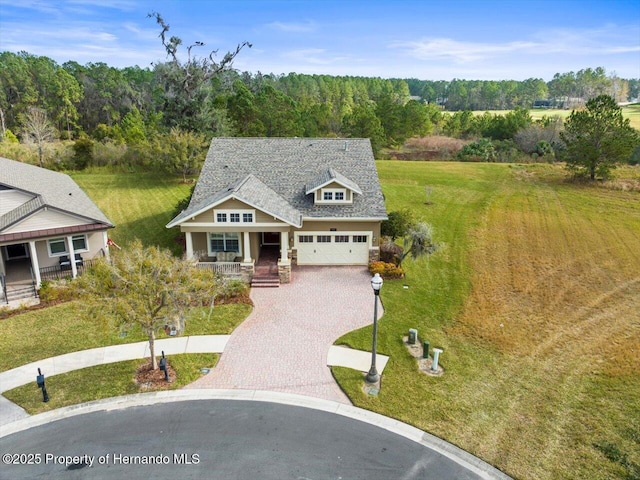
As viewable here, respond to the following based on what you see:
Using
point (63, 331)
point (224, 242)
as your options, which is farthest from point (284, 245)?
point (63, 331)

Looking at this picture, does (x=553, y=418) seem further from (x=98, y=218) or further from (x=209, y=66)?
(x=209, y=66)

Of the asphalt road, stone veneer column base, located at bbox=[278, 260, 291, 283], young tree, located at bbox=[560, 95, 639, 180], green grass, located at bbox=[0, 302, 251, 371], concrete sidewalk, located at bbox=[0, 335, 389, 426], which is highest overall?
young tree, located at bbox=[560, 95, 639, 180]

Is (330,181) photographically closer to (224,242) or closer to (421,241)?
(421,241)

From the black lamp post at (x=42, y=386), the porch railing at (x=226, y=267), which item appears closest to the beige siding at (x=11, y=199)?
the porch railing at (x=226, y=267)

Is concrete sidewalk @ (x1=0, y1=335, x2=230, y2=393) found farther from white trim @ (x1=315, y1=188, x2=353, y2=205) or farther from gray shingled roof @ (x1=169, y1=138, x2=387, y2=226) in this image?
white trim @ (x1=315, y1=188, x2=353, y2=205)

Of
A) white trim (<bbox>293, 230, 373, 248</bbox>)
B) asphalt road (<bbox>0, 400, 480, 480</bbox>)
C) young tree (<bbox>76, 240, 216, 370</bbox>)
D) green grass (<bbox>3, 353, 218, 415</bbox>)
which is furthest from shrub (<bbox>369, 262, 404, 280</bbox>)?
young tree (<bbox>76, 240, 216, 370</bbox>)

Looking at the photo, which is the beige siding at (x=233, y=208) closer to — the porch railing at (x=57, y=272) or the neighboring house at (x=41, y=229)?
the neighboring house at (x=41, y=229)

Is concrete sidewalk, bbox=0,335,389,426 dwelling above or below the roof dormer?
below

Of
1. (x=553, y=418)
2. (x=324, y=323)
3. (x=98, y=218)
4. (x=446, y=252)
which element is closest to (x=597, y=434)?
(x=553, y=418)
